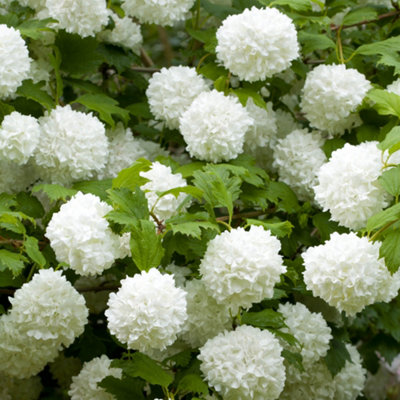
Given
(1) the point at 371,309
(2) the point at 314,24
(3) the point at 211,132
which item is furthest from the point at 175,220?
(1) the point at 371,309

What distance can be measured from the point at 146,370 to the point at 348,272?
65cm

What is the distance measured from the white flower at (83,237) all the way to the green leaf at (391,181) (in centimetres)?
80

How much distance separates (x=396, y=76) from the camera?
8.64 ft

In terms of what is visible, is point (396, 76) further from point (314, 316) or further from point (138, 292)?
point (138, 292)

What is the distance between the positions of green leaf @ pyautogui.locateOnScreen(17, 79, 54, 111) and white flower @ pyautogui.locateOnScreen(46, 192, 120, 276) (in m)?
0.59

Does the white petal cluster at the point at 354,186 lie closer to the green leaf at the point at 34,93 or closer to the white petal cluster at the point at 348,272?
the white petal cluster at the point at 348,272

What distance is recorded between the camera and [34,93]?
2.47 metres

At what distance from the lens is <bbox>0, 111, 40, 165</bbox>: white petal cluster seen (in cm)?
224

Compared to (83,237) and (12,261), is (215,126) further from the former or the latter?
(12,261)

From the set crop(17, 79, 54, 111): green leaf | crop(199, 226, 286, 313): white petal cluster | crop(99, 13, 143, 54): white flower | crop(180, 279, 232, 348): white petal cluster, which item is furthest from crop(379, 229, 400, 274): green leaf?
crop(99, 13, 143, 54): white flower

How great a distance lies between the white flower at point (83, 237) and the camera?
1968 millimetres

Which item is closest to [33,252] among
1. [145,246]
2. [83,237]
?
[83,237]

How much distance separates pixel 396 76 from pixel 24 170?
1449 mm

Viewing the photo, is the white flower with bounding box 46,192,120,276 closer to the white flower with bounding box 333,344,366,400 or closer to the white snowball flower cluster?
the white snowball flower cluster
